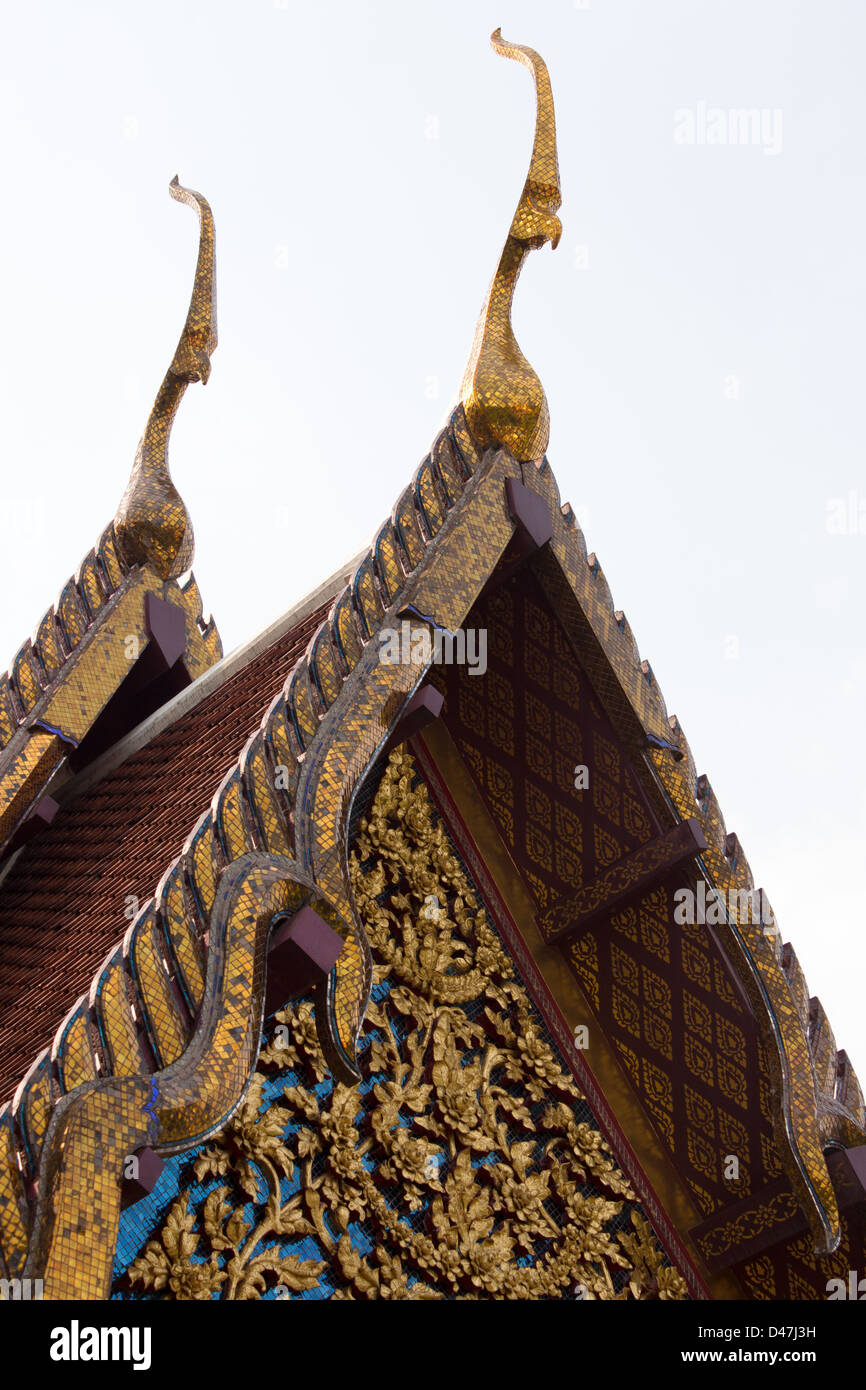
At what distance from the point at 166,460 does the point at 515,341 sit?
133cm

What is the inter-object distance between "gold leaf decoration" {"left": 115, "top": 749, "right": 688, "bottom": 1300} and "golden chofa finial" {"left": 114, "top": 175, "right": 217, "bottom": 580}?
107 cm

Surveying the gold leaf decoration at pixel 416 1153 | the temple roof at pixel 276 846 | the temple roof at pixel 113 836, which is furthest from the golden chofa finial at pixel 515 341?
the gold leaf decoration at pixel 416 1153

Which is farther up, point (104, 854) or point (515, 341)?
point (515, 341)

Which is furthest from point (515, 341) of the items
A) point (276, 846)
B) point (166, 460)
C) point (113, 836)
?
point (276, 846)

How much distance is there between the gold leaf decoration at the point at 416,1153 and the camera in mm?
3641

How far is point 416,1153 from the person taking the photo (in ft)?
13.4

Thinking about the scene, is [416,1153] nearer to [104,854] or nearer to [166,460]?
[104,854]

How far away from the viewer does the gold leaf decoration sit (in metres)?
3.64

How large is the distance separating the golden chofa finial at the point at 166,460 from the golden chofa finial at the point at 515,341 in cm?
108

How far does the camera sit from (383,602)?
381 cm

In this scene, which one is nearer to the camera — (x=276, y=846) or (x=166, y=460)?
(x=276, y=846)

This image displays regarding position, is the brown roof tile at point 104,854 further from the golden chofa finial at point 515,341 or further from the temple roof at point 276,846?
the golden chofa finial at point 515,341

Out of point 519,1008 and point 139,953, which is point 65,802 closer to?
point 519,1008

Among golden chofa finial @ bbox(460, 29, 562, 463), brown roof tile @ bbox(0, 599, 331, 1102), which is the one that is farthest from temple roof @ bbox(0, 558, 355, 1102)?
golden chofa finial @ bbox(460, 29, 562, 463)
